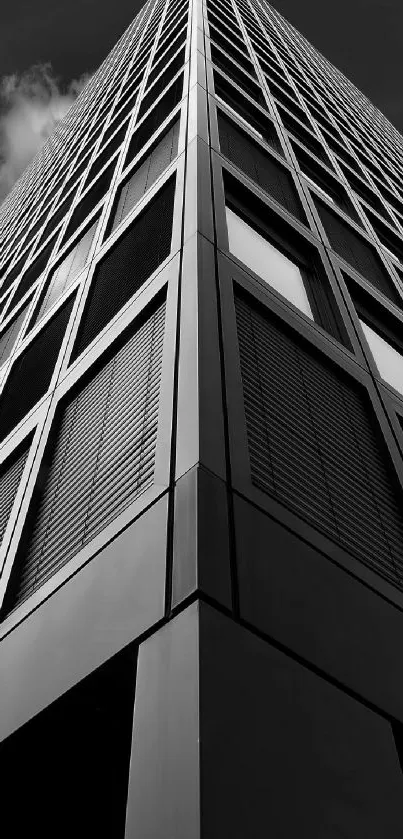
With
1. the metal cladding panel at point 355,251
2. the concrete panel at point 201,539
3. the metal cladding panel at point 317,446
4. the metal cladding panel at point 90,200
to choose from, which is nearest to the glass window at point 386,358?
the metal cladding panel at point 317,446

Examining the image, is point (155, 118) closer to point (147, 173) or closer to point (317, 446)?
point (147, 173)

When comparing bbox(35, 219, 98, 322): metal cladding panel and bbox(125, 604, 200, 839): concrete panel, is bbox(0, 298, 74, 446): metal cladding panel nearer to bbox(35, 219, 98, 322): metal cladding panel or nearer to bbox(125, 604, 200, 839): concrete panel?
bbox(35, 219, 98, 322): metal cladding panel

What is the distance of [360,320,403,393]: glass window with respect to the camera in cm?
886

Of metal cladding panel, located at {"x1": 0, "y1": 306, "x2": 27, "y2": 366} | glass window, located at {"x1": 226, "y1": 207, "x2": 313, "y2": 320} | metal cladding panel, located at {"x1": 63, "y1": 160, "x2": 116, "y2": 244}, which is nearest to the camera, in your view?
glass window, located at {"x1": 226, "y1": 207, "x2": 313, "y2": 320}

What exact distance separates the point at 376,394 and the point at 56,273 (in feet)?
25.7

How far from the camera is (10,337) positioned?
45.0ft

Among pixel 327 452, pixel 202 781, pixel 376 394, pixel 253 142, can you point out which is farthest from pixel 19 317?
pixel 202 781

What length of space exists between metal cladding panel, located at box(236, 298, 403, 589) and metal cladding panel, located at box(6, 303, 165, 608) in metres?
0.84

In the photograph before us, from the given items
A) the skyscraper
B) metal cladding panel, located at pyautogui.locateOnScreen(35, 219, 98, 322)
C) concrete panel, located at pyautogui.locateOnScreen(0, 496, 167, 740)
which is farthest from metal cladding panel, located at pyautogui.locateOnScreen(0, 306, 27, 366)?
concrete panel, located at pyautogui.locateOnScreen(0, 496, 167, 740)

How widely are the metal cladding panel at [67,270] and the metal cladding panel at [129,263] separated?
169cm

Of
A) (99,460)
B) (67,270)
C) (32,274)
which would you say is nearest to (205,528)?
(99,460)

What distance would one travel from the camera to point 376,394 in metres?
7.81

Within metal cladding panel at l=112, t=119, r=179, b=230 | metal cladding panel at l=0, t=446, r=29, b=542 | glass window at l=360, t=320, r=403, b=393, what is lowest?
metal cladding panel at l=0, t=446, r=29, b=542

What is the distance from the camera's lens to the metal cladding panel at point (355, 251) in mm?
11797
